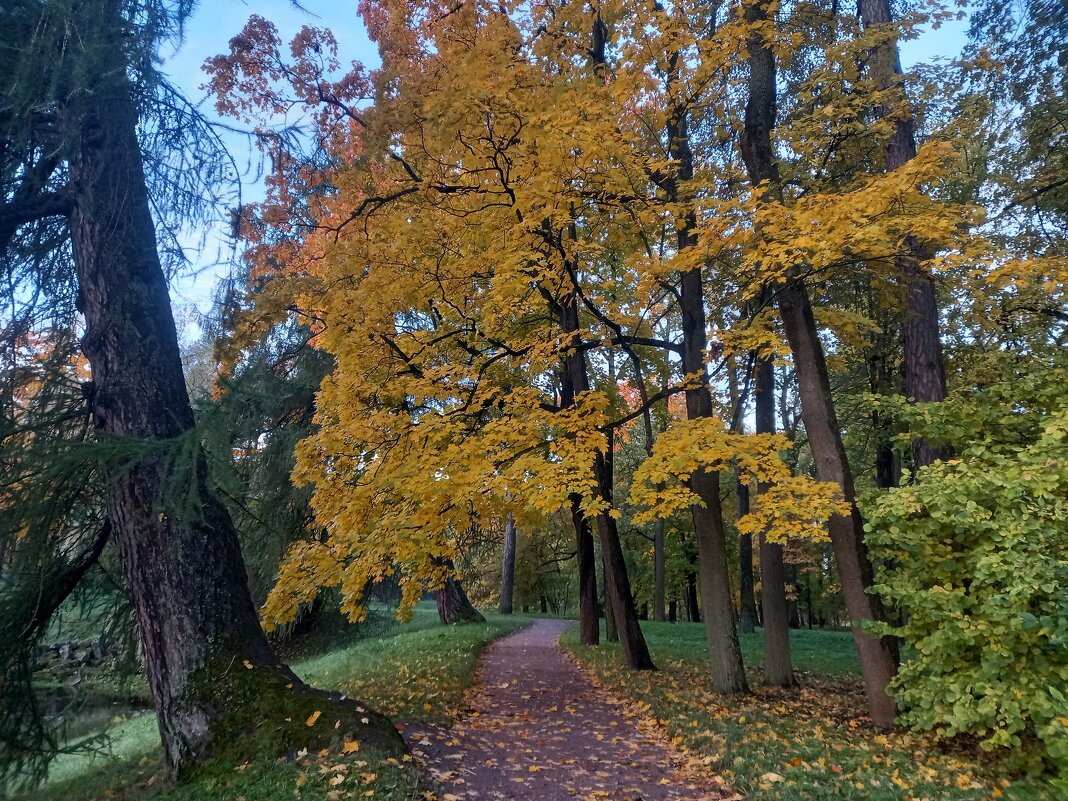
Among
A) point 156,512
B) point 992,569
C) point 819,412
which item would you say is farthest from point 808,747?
point 156,512

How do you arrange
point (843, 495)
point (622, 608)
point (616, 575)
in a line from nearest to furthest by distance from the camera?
1. point (843, 495)
2. point (622, 608)
3. point (616, 575)

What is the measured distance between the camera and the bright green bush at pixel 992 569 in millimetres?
4672

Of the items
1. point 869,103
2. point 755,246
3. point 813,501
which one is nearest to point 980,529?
point 813,501

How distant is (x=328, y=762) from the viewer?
4430 mm

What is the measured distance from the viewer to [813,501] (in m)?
6.27

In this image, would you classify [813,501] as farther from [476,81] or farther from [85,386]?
[85,386]

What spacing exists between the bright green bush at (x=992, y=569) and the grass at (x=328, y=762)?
4.54 metres

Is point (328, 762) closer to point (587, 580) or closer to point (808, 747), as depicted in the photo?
point (808, 747)

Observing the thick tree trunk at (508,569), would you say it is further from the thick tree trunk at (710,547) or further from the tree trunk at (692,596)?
the thick tree trunk at (710,547)

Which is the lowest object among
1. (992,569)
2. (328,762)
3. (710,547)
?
(328,762)

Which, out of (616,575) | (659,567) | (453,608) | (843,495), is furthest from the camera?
(659,567)

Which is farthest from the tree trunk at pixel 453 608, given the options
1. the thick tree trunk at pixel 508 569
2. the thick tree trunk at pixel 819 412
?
the thick tree trunk at pixel 819 412

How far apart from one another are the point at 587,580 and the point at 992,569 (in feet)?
31.1

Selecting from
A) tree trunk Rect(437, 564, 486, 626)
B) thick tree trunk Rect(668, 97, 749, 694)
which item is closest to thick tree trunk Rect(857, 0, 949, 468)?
thick tree trunk Rect(668, 97, 749, 694)
